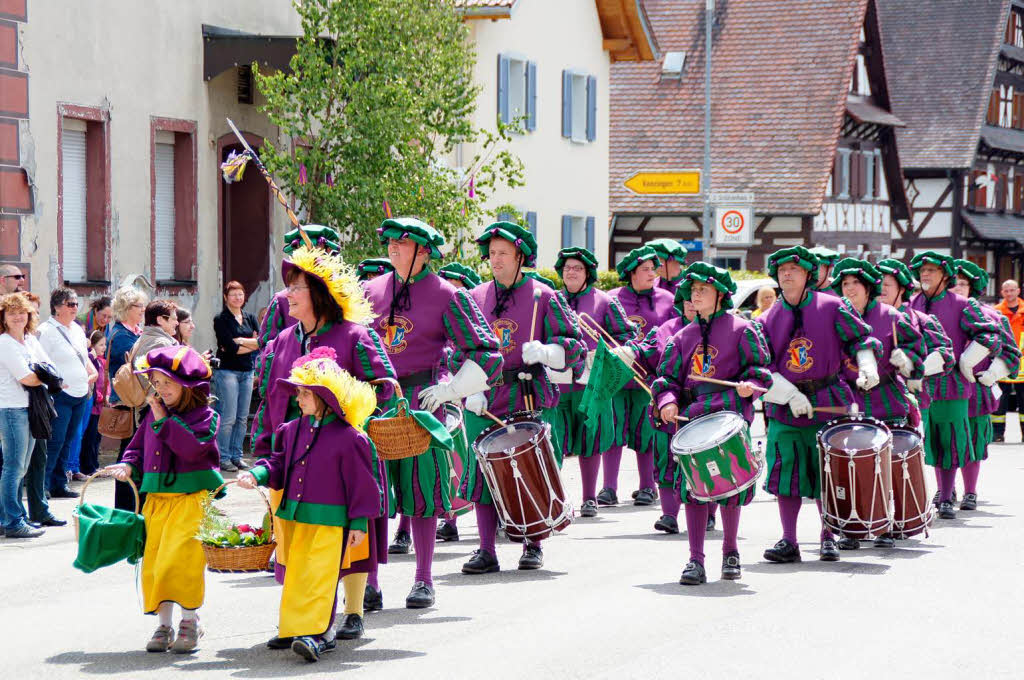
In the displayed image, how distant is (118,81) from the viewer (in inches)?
731

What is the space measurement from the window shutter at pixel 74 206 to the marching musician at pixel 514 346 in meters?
8.48

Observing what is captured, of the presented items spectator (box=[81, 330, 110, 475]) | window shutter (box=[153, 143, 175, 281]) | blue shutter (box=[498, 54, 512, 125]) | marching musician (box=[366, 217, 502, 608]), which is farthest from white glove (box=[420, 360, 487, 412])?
blue shutter (box=[498, 54, 512, 125])

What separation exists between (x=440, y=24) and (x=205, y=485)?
467 inches

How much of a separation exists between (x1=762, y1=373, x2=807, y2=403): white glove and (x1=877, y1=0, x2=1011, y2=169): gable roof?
135ft

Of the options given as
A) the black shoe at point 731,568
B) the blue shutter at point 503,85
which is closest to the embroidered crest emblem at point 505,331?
the black shoe at point 731,568

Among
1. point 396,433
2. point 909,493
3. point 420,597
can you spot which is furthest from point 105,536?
point 909,493

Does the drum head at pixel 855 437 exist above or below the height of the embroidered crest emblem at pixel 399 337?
below

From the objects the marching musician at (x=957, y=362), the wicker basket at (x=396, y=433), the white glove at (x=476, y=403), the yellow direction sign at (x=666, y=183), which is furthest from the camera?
the yellow direction sign at (x=666, y=183)

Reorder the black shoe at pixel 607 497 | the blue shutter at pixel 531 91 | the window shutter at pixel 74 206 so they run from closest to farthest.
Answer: the black shoe at pixel 607 497 < the window shutter at pixel 74 206 < the blue shutter at pixel 531 91

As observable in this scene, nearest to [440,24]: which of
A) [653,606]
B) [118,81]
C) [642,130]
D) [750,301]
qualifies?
[118,81]

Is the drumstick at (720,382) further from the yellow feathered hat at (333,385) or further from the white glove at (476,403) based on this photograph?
the yellow feathered hat at (333,385)

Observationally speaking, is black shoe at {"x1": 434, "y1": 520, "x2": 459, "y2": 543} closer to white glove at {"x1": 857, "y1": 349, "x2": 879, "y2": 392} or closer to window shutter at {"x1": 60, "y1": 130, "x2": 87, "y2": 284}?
white glove at {"x1": 857, "y1": 349, "x2": 879, "y2": 392}

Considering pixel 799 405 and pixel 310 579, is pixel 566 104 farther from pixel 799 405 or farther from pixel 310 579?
pixel 310 579

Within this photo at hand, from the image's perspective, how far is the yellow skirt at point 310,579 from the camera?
7359 millimetres
